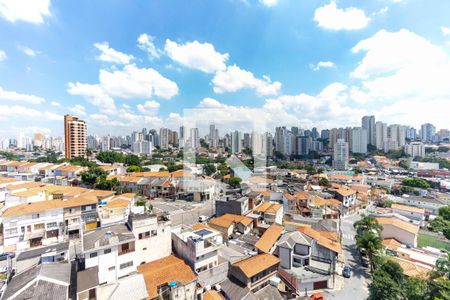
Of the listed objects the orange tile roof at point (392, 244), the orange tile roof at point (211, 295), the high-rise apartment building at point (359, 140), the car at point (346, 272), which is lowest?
the car at point (346, 272)

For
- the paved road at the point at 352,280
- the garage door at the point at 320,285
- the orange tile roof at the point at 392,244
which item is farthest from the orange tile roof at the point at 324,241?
the orange tile roof at the point at 392,244

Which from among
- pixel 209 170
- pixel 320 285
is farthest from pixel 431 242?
pixel 209 170

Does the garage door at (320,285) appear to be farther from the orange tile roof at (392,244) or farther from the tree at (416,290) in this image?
the orange tile roof at (392,244)

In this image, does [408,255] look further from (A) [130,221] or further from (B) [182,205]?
(B) [182,205]

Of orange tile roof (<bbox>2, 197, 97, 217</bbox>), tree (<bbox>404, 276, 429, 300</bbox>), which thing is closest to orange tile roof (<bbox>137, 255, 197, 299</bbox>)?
orange tile roof (<bbox>2, 197, 97, 217</bbox>)

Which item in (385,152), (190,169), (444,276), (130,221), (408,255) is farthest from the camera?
(385,152)

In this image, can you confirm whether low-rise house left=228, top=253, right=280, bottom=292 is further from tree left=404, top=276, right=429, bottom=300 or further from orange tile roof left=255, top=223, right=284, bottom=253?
tree left=404, top=276, right=429, bottom=300

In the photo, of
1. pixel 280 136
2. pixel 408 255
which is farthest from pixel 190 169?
pixel 280 136

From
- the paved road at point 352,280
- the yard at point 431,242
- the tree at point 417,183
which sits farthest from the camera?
the tree at point 417,183
